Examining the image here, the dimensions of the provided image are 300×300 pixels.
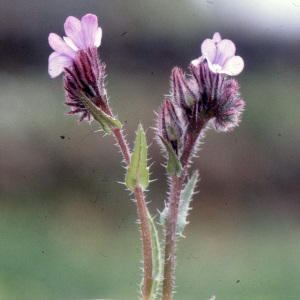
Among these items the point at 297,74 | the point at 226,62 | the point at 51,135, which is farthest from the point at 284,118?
the point at 226,62

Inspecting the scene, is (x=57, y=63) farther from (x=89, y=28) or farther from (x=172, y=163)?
(x=172, y=163)

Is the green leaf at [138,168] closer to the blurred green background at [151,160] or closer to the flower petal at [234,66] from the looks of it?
the flower petal at [234,66]

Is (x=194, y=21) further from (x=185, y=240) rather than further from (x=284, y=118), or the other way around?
(x=185, y=240)

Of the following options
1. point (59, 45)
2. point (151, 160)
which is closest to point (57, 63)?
point (59, 45)

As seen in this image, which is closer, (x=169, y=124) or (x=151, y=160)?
(x=169, y=124)

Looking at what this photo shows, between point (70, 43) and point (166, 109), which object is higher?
point (70, 43)

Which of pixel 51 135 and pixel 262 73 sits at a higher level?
pixel 262 73

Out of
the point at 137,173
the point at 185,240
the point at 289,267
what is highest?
the point at 185,240

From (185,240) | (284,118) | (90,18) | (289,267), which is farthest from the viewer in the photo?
(284,118)
